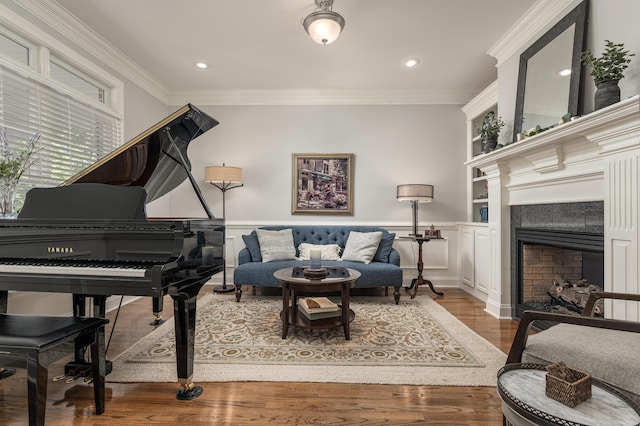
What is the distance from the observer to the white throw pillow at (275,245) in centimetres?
402

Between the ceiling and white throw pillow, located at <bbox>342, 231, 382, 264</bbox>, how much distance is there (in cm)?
207

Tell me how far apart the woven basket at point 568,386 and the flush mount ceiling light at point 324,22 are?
263 cm

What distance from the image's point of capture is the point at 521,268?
121 inches

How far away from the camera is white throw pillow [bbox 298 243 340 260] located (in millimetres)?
4164

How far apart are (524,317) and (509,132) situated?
2510mm

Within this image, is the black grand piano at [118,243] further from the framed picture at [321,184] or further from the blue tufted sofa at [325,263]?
the framed picture at [321,184]

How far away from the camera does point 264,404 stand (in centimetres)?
175

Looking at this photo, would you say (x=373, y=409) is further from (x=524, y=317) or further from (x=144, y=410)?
(x=144, y=410)

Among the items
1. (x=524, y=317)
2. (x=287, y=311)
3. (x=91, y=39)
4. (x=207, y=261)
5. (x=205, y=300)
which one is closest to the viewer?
(x=524, y=317)

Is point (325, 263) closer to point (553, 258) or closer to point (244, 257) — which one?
point (244, 257)

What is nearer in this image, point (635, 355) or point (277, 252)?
point (635, 355)

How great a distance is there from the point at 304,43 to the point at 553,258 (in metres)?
3.25

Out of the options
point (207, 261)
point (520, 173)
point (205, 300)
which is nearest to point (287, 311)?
point (207, 261)

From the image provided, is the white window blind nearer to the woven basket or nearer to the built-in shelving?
the woven basket
